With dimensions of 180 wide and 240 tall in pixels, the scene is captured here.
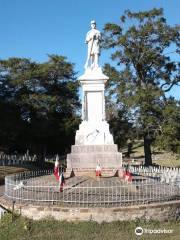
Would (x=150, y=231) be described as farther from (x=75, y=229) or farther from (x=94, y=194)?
(x=94, y=194)

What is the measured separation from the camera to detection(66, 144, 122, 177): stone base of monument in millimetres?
21172

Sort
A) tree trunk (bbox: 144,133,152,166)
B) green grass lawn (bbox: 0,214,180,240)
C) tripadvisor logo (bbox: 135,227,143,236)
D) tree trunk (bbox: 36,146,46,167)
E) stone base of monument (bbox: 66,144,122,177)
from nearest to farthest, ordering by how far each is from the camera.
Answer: green grass lawn (bbox: 0,214,180,240) < tripadvisor logo (bbox: 135,227,143,236) < stone base of monument (bbox: 66,144,122,177) < tree trunk (bbox: 144,133,152,166) < tree trunk (bbox: 36,146,46,167)

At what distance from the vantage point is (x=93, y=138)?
22219mm

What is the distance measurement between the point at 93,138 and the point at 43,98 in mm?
21721

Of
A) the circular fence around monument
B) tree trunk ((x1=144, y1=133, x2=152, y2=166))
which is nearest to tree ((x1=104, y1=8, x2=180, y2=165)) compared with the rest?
tree trunk ((x1=144, y1=133, x2=152, y2=166))

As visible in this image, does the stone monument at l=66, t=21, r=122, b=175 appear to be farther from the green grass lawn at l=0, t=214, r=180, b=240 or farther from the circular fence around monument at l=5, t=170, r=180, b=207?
the green grass lawn at l=0, t=214, r=180, b=240

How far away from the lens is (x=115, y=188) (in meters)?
16.3

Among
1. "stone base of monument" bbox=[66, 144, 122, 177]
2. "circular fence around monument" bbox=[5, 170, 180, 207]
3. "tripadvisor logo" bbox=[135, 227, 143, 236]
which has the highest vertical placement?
"stone base of monument" bbox=[66, 144, 122, 177]

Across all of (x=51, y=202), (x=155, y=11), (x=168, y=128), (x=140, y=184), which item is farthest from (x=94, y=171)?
(x=155, y=11)

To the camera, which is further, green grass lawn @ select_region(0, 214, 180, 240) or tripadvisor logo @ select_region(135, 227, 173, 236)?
tripadvisor logo @ select_region(135, 227, 173, 236)

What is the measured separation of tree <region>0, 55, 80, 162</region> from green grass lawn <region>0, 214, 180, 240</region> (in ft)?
92.9

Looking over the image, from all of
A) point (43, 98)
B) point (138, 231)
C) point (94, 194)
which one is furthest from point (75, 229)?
point (43, 98)

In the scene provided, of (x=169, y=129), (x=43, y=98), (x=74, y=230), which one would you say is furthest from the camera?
(x=43, y=98)

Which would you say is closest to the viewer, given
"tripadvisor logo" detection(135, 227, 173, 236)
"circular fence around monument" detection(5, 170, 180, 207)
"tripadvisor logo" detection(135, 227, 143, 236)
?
"tripadvisor logo" detection(135, 227, 143, 236)
